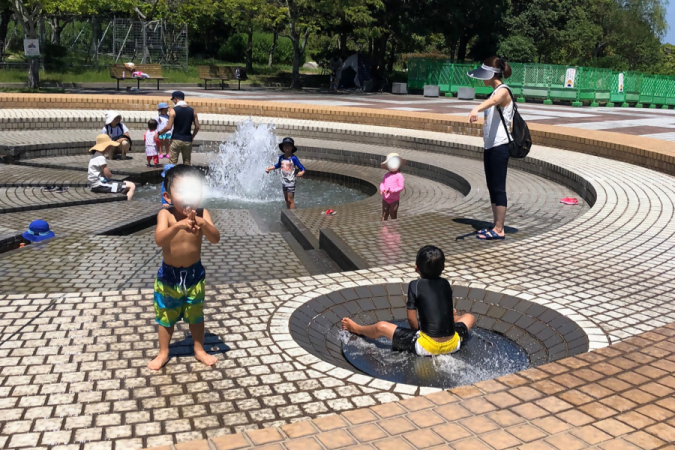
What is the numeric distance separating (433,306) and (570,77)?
2478 cm

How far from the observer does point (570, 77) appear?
26.8 metres

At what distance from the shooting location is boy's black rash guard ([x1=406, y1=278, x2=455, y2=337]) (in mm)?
4301

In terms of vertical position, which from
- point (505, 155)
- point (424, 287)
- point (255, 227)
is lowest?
point (255, 227)

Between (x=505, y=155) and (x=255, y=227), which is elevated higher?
(x=505, y=155)

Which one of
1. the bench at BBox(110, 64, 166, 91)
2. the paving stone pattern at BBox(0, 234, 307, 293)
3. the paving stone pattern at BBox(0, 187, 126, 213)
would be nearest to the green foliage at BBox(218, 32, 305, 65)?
the bench at BBox(110, 64, 166, 91)

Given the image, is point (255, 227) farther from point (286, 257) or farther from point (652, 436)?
point (652, 436)

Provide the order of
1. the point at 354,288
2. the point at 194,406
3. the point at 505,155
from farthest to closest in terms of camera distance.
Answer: the point at 505,155
the point at 354,288
the point at 194,406

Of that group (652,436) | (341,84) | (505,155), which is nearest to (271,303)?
(652,436)

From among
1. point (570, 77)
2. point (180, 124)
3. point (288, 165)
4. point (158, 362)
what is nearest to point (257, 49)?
point (570, 77)

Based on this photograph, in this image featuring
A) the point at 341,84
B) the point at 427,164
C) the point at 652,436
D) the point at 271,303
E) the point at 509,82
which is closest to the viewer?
the point at 652,436

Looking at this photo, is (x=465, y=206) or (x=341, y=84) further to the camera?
(x=341, y=84)

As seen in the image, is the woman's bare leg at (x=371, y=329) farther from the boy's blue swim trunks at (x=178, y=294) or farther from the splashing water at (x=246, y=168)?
the splashing water at (x=246, y=168)

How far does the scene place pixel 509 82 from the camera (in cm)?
2897

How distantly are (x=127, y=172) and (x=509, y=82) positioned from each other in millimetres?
21041
